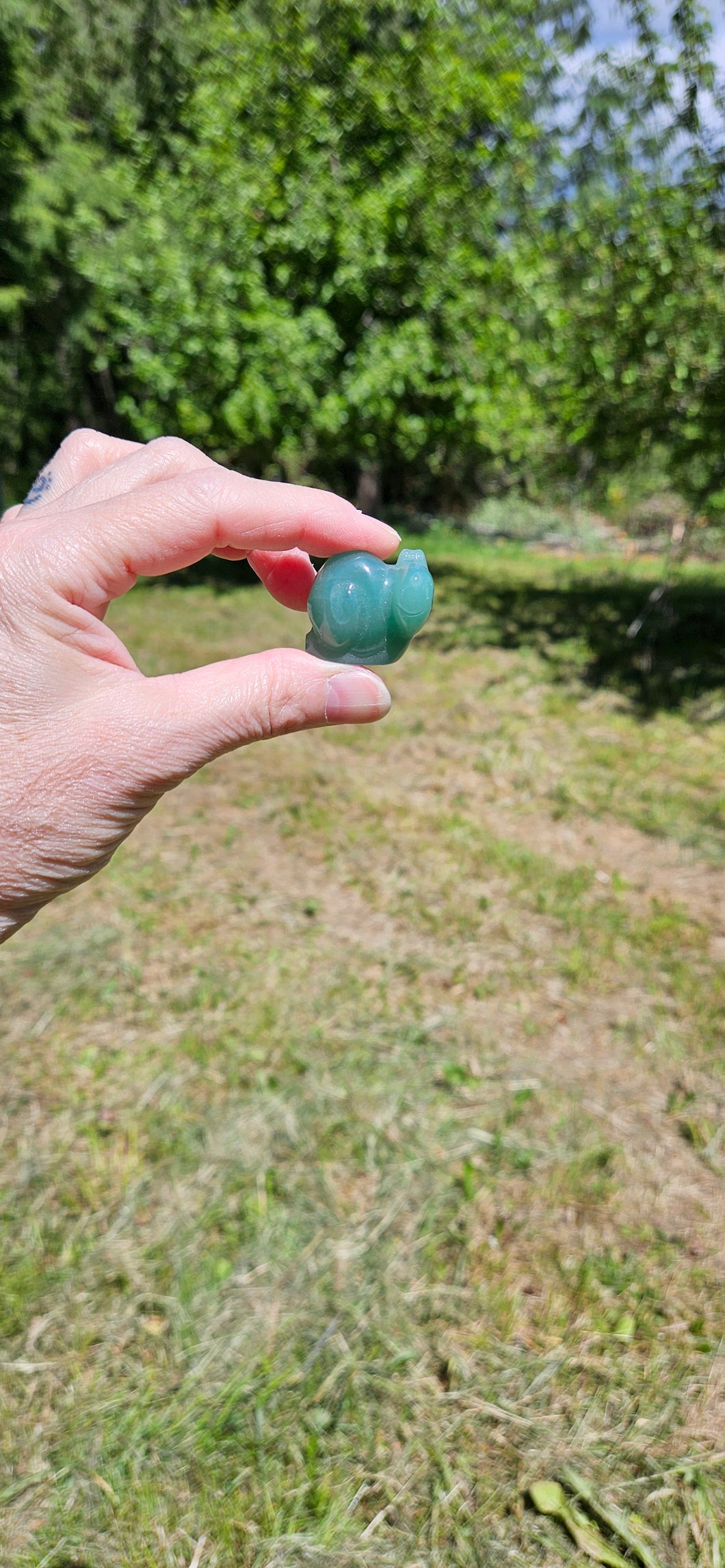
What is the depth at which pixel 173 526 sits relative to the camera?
1.54m

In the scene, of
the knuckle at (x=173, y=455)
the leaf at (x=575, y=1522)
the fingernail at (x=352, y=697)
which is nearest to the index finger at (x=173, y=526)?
the knuckle at (x=173, y=455)

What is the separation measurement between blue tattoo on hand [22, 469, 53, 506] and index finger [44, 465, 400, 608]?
494 mm

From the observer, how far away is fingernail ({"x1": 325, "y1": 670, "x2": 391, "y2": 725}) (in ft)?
5.64

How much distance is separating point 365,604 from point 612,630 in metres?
7.47

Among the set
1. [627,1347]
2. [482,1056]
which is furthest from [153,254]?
[627,1347]

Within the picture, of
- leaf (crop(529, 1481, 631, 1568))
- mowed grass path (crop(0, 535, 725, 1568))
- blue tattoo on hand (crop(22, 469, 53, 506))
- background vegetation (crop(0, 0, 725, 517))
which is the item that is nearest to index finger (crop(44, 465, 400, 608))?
blue tattoo on hand (crop(22, 469, 53, 506))

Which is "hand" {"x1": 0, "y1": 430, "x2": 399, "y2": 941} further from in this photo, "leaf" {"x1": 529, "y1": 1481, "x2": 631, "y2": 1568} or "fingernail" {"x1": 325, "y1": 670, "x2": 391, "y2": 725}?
"leaf" {"x1": 529, "y1": 1481, "x2": 631, "y2": 1568}

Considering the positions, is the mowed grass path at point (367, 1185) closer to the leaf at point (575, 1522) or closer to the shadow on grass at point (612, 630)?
the leaf at point (575, 1522)

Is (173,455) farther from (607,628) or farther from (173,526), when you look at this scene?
(607,628)

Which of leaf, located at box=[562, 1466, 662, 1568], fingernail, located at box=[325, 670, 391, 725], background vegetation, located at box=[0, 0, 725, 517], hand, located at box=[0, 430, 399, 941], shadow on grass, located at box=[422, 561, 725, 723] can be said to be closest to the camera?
hand, located at box=[0, 430, 399, 941]

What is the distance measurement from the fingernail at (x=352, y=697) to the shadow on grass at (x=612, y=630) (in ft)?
18.2

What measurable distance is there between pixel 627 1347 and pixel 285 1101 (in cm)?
128

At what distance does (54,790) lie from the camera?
1.51m

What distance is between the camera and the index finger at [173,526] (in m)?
1.48
